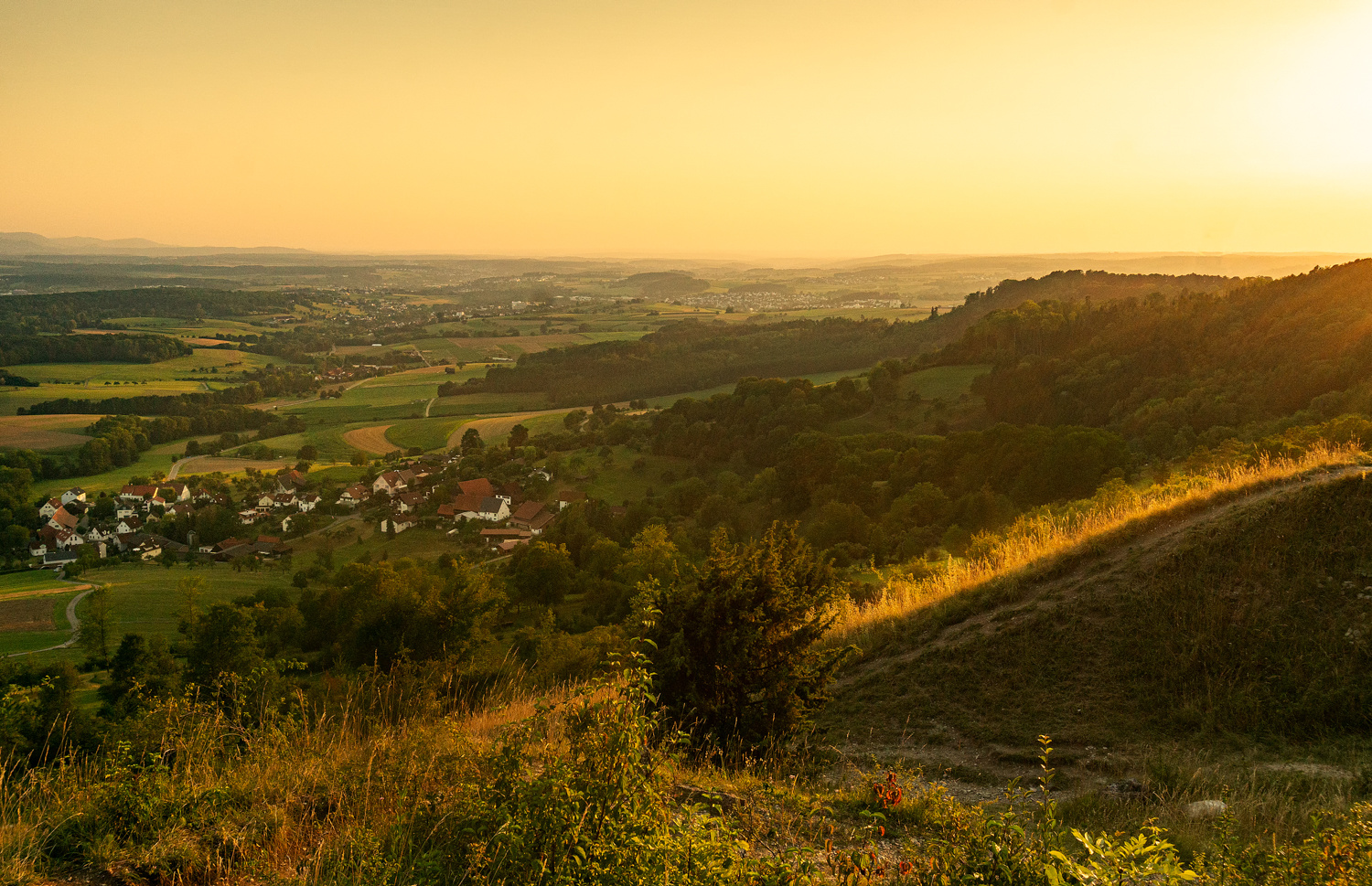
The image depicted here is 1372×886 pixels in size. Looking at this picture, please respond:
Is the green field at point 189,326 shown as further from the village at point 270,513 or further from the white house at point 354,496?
the white house at point 354,496

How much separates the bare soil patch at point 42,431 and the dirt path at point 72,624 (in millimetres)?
33895

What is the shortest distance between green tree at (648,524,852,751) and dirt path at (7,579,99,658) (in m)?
38.3

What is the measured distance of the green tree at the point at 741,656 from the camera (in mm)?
6801

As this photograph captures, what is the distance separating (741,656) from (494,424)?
7870 cm

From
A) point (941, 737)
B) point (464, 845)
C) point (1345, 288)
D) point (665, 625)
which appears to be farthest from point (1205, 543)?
point (1345, 288)

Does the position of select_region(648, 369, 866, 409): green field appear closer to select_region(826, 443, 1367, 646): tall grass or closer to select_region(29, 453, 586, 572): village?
select_region(29, 453, 586, 572): village

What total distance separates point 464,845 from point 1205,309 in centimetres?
6228

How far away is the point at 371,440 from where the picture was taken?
78375mm

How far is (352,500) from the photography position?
60.7 metres

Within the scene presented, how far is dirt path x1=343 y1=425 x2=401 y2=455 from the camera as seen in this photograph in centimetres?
7531

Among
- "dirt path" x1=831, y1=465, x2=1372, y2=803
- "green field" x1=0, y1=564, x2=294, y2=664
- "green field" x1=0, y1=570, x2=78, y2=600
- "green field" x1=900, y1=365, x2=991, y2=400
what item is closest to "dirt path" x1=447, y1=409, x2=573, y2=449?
"green field" x1=0, y1=564, x2=294, y2=664

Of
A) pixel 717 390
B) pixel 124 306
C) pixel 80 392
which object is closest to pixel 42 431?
pixel 80 392

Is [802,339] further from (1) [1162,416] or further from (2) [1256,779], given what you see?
(2) [1256,779]

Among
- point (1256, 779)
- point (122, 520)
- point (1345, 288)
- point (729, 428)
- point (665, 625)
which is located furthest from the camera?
point (729, 428)
